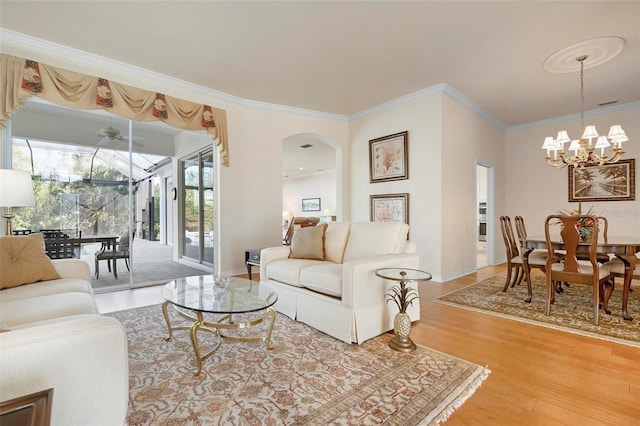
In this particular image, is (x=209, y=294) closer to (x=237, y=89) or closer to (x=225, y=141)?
(x=225, y=141)

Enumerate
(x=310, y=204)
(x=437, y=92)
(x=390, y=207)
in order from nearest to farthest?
1. (x=437, y=92)
2. (x=390, y=207)
3. (x=310, y=204)

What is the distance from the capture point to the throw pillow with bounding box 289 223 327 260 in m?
3.18

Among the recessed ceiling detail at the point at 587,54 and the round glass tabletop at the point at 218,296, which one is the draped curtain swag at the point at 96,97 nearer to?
the round glass tabletop at the point at 218,296

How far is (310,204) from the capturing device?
484 inches

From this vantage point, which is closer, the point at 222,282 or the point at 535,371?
the point at 535,371

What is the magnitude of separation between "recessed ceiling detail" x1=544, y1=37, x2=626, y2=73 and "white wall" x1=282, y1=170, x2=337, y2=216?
26.0 ft

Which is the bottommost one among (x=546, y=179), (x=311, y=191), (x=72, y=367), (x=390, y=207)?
(x=72, y=367)

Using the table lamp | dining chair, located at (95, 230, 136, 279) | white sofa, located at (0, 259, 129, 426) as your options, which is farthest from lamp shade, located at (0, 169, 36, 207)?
white sofa, located at (0, 259, 129, 426)

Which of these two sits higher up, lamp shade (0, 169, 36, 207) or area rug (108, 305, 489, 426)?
lamp shade (0, 169, 36, 207)

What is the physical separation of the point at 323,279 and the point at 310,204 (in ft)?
32.2

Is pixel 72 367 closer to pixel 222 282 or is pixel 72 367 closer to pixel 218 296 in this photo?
pixel 218 296

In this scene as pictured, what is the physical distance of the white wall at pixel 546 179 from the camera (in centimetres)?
502

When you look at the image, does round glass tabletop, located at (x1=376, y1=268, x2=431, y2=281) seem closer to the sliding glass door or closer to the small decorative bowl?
the small decorative bowl

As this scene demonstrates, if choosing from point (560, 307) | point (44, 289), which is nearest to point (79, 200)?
point (44, 289)
